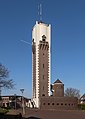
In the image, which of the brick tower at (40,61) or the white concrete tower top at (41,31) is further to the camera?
the white concrete tower top at (41,31)

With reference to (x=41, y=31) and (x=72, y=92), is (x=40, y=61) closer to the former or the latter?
(x=41, y=31)

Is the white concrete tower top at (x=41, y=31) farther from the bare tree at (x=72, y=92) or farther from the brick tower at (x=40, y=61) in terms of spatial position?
the bare tree at (x=72, y=92)

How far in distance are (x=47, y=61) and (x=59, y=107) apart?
1711 cm

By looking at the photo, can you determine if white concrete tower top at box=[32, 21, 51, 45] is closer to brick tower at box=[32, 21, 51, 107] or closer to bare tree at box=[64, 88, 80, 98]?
brick tower at box=[32, 21, 51, 107]

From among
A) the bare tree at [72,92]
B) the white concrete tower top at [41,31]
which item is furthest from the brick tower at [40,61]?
the bare tree at [72,92]

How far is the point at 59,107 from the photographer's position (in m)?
99.9

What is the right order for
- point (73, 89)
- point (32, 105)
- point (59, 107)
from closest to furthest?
point (59, 107) → point (32, 105) → point (73, 89)

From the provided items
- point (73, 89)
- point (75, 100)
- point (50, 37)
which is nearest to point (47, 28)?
point (50, 37)

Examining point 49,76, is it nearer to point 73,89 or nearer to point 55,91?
point 55,91

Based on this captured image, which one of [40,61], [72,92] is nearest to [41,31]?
[40,61]

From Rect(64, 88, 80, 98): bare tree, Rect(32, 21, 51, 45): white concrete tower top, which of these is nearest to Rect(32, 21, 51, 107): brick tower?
Rect(32, 21, 51, 45): white concrete tower top

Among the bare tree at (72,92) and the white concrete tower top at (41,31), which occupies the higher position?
the white concrete tower top at (41,31)

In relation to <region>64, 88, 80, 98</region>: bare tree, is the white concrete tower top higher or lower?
higher

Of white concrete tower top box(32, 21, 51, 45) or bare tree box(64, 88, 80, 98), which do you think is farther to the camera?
bare tree box(64, 88, 80, 98)
